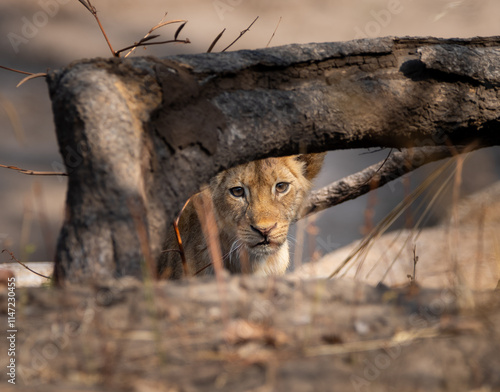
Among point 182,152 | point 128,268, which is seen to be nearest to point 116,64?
point 182,152

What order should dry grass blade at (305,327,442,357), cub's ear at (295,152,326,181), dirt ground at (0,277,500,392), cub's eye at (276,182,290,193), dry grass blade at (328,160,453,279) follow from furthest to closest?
cub's ear at (295,152,326,181)
cub's eye at (276,182,290,193)
dry grass blade at (328,160,453,279)
dry grass blade at (305,327,442,357)
dirt ground at (0,277,500,392)

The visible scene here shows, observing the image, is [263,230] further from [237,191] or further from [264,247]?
[237,191]

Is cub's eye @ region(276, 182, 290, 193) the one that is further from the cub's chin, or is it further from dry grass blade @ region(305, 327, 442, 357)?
dry grass blade @ region(305, 327, 442, 357)

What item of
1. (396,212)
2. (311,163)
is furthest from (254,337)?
(311,163)

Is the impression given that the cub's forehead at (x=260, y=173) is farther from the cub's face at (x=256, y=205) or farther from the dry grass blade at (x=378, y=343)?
the dry grass blade at (x=378, y=343)

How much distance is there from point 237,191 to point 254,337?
2.46m

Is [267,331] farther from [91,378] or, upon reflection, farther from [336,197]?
[336,197]

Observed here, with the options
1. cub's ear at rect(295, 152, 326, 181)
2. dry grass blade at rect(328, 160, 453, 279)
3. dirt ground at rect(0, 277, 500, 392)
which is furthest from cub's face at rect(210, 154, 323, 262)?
dirt ground at rect(0, 277, 500, 392)

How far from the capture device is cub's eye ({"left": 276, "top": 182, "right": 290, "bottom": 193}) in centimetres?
433

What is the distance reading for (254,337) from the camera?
5.93 ft

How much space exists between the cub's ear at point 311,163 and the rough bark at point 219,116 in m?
1.29

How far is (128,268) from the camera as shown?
233cm

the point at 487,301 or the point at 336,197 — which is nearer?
the point at 487,301

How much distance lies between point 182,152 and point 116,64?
50cm
